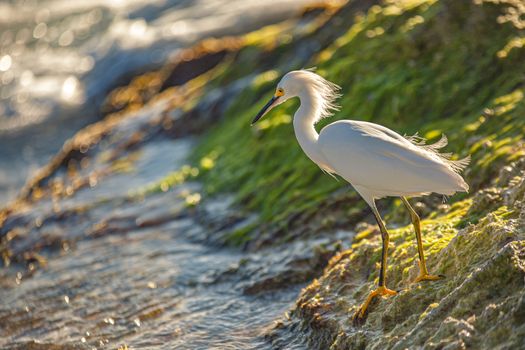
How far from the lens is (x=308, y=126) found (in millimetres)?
6855

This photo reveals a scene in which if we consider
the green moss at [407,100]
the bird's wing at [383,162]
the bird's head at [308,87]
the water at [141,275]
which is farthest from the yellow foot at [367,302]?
the green moss at [407,100]

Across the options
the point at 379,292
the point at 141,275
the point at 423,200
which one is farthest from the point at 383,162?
the point at 141,275

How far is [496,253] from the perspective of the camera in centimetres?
534

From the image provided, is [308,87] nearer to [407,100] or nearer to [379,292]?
[379,292]

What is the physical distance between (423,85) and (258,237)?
3.34m

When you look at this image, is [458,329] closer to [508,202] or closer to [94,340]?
[508,202]

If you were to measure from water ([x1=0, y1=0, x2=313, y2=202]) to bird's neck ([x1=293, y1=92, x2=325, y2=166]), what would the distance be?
14854mm

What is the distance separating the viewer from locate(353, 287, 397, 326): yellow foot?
252 inches

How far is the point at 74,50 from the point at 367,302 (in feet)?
87.7

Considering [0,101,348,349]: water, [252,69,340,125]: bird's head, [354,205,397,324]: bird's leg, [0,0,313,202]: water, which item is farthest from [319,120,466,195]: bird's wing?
[0,0,313,202]: water

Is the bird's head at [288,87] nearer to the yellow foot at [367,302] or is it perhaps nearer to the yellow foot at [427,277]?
the yellow foot at [367,302]

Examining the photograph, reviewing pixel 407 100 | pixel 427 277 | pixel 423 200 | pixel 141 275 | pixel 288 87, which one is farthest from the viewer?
pixel 407 100

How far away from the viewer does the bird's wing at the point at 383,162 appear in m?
6.03

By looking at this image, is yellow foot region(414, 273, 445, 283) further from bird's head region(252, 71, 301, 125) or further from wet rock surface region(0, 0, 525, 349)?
bird's head region(252, 71, 301, 125)
